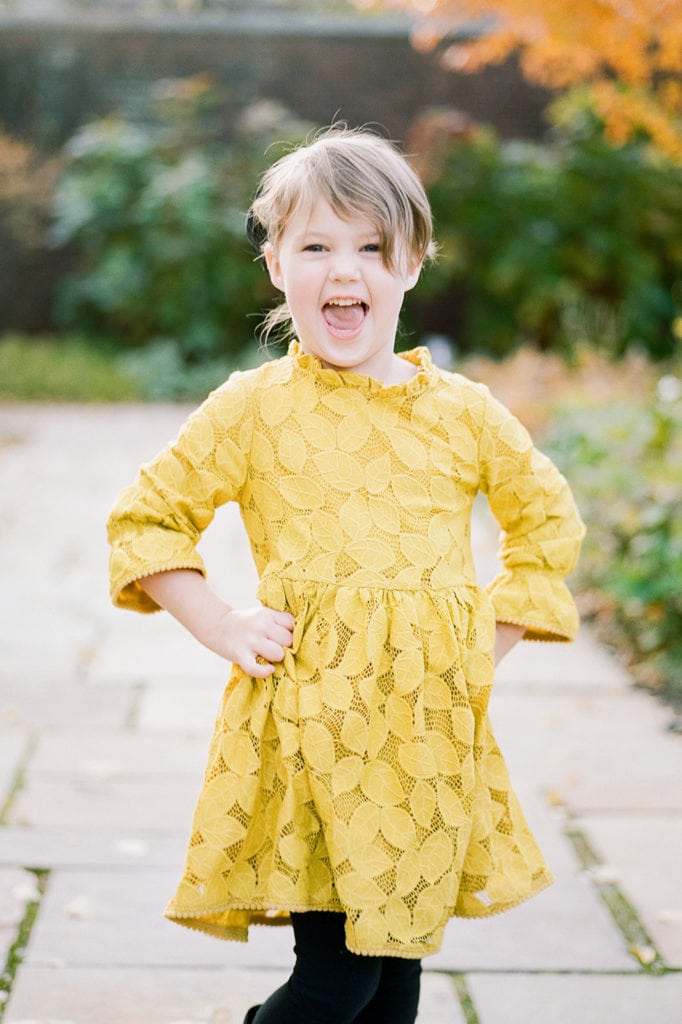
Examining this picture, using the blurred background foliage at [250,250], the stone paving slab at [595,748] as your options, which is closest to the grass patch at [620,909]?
the stone paving slab at [595,748]

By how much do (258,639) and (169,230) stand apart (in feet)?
29.9

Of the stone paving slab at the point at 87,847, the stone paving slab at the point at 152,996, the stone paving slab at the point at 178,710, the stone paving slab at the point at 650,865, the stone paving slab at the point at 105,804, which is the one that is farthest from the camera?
the stone paving slab at the point at 178,710

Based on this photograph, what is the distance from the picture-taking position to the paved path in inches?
83.4

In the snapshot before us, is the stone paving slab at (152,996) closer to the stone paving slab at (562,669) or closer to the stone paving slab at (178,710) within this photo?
the stone paving slab at (178,710)

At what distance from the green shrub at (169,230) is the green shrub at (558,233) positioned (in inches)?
57.9

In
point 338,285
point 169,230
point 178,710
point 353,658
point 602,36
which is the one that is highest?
point 169,230

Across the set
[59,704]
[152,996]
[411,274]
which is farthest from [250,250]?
[411,274]

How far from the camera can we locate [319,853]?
163 centimetres

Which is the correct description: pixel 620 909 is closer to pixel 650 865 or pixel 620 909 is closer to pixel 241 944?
pixel 650 865

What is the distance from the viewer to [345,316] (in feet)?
5.36

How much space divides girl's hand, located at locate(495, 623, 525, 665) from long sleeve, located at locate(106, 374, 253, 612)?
1.32ft

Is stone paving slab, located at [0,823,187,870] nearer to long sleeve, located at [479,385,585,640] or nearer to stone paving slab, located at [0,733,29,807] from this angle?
stone paving slab, located at [0,733,29,807]

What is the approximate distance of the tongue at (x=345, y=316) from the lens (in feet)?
5.34

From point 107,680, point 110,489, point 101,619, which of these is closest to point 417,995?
point 107,680
